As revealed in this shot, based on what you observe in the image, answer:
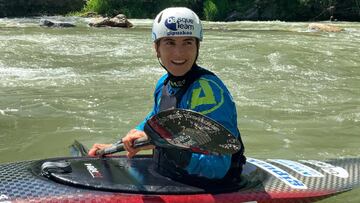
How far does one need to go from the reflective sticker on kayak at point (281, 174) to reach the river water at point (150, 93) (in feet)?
2.17

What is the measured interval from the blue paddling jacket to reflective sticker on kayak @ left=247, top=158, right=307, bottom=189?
1.16 ft

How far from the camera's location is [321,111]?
628cm

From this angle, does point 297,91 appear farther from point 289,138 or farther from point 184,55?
point 184,55

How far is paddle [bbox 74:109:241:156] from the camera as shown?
2.35 m

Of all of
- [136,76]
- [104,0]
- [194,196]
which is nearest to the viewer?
[194,196]

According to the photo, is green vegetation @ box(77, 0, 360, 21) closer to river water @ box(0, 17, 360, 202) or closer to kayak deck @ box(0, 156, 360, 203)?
river water @ box(0, 17, 360, 202)

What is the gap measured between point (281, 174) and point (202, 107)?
0.84 metres

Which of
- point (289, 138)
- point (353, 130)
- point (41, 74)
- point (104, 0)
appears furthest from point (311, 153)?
point (104, 0)

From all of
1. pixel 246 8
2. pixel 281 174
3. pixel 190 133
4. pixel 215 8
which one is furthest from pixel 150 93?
pixel 246 8

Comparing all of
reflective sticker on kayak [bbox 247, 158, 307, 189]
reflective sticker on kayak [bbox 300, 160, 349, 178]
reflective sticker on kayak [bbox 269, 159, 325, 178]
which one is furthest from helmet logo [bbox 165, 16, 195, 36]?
reflective sticker on kayak [bbox 300, 160, 349, 178]

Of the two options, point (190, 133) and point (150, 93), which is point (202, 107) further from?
point (150, 93)

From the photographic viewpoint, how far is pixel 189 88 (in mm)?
2639

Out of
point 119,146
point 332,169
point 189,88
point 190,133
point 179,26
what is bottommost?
point 332,169

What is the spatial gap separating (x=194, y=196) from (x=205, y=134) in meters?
0.36
